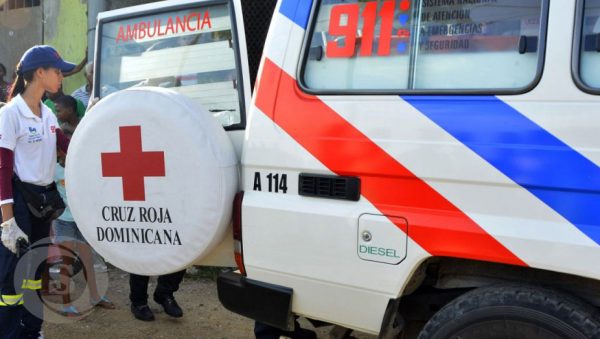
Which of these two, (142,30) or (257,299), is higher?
(142,30)

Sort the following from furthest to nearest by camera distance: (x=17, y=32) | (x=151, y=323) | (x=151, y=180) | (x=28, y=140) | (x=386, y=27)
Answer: (x=17, y=32) → (x=151, y=323) → (x=28, y=140) → (x=151, y=180) → (x=386, y=27)

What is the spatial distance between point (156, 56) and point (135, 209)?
0.92 m


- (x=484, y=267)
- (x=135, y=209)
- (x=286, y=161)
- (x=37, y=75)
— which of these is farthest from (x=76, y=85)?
(x=484, y=267)

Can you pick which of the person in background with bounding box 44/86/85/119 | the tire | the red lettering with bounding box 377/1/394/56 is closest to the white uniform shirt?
the person in background with bounding box 44/86/85/119

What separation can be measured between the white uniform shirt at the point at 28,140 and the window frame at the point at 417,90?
1.79 metres

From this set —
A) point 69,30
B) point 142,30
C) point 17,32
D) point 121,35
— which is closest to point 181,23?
point 142,30

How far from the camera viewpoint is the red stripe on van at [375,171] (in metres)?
1.79

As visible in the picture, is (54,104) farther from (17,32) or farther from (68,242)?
(17,32)

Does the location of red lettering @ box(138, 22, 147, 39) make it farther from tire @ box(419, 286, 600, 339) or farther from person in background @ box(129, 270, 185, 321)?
tire @ box(419, 286, 600, 339)

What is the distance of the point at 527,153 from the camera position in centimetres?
169

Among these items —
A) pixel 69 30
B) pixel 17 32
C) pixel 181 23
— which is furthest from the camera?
pixel 17 32

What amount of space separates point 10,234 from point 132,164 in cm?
106

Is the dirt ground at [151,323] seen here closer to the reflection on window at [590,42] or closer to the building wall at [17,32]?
the reflection on window at [590,42]

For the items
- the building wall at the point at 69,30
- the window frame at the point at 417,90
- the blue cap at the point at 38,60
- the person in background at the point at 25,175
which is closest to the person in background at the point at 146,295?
the person in background at the point at 25,175
